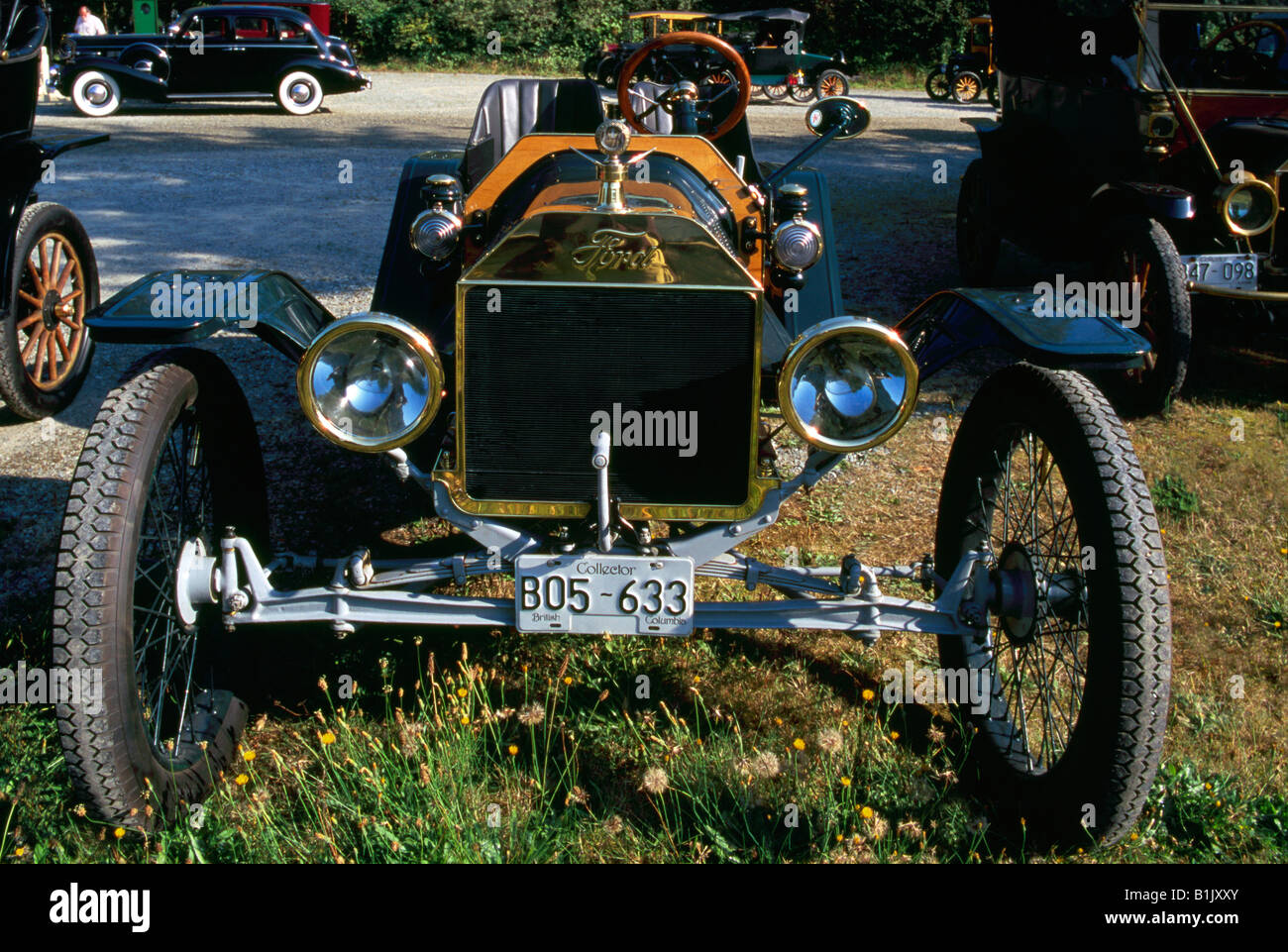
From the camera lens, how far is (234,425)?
11.2 feet

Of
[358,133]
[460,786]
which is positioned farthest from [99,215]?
[460,786]

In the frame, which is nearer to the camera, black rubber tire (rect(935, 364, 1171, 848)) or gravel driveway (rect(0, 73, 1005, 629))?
black rubber tire (rect(935, 364, 1171, 848))

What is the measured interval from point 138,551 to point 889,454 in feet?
11.2

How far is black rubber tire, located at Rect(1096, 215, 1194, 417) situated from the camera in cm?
529

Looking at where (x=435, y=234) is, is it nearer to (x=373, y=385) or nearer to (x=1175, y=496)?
(x=373, y=385)

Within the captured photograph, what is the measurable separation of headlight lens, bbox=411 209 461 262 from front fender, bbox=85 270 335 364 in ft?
1.83

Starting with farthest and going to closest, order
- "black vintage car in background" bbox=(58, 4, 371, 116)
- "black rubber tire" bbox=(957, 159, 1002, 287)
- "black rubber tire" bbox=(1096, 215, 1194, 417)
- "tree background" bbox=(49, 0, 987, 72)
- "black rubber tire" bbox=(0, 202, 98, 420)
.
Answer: "tree background" bbox=(49, 0, 987, 72)
"black vintage car in background" bbox=(58, 4, 371, 116)
"black rubber tire" bbox=(957, 159, 1002, 287)
"black rubber tire" bbox=(1096, 215, 1194, 417)
"black rubber tire" bbox=(0, 202, 98, 420)

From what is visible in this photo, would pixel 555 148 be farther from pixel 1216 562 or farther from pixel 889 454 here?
pixel 1216 562

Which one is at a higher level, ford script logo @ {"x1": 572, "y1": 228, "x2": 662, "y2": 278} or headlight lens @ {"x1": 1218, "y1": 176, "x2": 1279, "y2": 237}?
ford script logo @ {"x1": 572, "y1": 228, "x2": 662, "y2": 278}

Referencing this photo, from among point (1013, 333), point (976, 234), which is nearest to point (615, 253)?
point (1013, 333)

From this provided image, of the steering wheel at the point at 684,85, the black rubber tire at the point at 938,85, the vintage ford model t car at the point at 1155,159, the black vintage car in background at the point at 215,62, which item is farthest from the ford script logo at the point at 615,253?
the black rubber tire at the point at 938,85

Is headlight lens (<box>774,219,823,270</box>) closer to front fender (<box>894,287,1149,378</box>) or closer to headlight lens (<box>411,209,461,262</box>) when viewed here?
front fender (<box>894,287,1149,378</box>)

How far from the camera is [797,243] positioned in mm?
3879

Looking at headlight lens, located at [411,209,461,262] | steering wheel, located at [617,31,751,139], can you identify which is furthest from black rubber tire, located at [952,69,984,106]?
headlight lens, located at [411,209,461,262]
